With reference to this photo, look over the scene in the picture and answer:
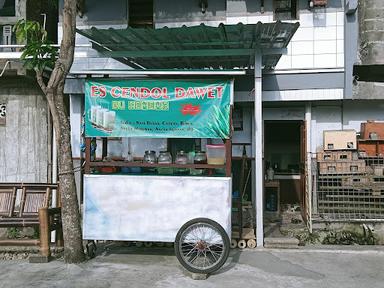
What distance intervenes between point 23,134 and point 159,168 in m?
4.66

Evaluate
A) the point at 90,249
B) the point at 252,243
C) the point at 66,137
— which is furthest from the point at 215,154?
the point at 90,249

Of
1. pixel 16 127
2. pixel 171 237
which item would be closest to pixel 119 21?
pixel 16 127

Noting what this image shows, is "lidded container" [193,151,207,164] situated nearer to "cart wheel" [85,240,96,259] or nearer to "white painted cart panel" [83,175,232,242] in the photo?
"white painted cart panel" [83,175,232,242]

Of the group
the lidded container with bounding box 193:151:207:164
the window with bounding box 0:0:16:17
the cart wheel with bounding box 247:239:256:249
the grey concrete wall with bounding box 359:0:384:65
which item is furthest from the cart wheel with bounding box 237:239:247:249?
the window with bounding box 0:0:16:17

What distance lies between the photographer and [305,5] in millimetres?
9445

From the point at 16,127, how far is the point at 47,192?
314 centimetres

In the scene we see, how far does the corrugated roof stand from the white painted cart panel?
2.35 m

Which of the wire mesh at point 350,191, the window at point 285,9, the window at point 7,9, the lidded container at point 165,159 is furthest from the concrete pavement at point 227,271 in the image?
the window at point 7,9

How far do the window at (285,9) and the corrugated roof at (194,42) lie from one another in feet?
4.78

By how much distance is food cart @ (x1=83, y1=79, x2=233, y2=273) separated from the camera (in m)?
6.69

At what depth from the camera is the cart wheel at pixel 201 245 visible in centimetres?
626

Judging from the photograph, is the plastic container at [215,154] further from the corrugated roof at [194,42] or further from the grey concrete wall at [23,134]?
the grey concrete wall at [23,134]

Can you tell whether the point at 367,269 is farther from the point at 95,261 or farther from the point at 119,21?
the point at 119,21

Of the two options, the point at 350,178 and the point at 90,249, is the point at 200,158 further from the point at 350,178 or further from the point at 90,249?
the point at 350,178
